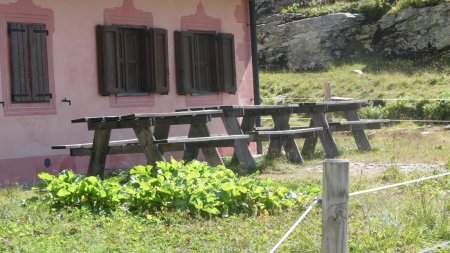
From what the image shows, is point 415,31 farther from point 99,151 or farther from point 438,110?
point 99,151

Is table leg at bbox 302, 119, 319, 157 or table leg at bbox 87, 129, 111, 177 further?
table leg at bbox 302, 119, 319, 157

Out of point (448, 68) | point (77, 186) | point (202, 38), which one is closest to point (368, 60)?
point (448, 68)

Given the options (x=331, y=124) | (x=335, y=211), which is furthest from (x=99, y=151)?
(x=335, y=211)

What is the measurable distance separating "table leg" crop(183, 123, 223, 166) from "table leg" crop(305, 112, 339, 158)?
3.10m

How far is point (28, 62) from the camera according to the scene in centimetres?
1220

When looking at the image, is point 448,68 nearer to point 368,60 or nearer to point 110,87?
point 368,60

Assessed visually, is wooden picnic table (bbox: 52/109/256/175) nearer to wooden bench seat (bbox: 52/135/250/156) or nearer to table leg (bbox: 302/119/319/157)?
wooden bench seat (bbox: 52/135/250/156)

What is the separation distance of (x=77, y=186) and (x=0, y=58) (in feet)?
14.8

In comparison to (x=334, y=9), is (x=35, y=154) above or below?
below

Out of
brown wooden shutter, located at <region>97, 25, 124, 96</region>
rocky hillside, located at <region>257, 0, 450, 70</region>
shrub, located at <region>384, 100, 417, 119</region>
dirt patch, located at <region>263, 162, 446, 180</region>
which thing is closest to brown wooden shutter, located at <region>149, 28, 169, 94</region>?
brown wooden shutter, located at <region>97, 25, 124, 96</region>

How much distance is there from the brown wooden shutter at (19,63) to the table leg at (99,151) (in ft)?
5.29

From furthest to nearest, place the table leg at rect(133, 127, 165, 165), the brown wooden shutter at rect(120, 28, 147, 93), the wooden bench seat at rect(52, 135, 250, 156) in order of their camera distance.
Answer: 1. the brown wooden shutter at rect(120, 28, 147, 93)
2. the wooden bench seat at rect(52, 135, 250, 156)
3. the table leg at rect(133, 127, 165, 165)

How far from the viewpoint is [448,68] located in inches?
1065

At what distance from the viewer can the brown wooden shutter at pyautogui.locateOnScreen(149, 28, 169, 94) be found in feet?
45.5
